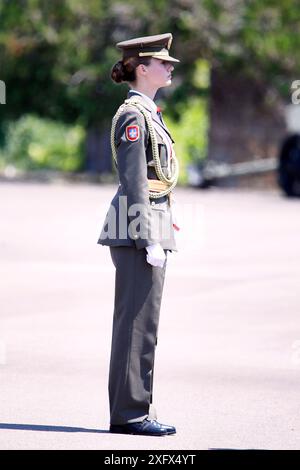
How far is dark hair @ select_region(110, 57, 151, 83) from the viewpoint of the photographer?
7.55 m

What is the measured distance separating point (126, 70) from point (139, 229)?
783 millimetres

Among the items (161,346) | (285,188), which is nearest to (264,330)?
(161,346)

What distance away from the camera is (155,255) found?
24.0 ft

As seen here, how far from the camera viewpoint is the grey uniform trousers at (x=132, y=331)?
24.3 feet

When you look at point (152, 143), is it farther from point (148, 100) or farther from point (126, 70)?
point (126, 70)

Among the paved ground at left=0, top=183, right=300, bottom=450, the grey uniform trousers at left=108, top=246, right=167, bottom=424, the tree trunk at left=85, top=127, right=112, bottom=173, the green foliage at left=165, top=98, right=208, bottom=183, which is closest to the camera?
the grey uniform trousers at left=108, top=246, right=167, bottom=424

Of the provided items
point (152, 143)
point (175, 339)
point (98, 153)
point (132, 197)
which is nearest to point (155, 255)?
point (132, 197)

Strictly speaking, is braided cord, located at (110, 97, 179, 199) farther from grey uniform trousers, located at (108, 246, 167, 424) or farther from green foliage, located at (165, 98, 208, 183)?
green foliage, located at (165, 98, 208, 183)

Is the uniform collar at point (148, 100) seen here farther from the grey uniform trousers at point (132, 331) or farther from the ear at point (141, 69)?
the grey uniform trousers at point (132, 331)

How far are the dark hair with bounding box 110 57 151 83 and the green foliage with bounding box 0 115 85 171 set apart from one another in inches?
1278

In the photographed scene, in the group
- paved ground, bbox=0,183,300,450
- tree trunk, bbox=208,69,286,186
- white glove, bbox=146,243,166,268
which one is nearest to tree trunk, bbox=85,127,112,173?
tree trunk, bbox=208,69,286,186

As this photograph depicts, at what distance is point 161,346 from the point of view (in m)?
Answer: 10.6

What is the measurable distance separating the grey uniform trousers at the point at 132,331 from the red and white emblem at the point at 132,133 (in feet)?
1.62

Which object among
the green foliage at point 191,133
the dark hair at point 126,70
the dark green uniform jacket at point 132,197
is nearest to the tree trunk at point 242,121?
the green foliage at point 191,133
